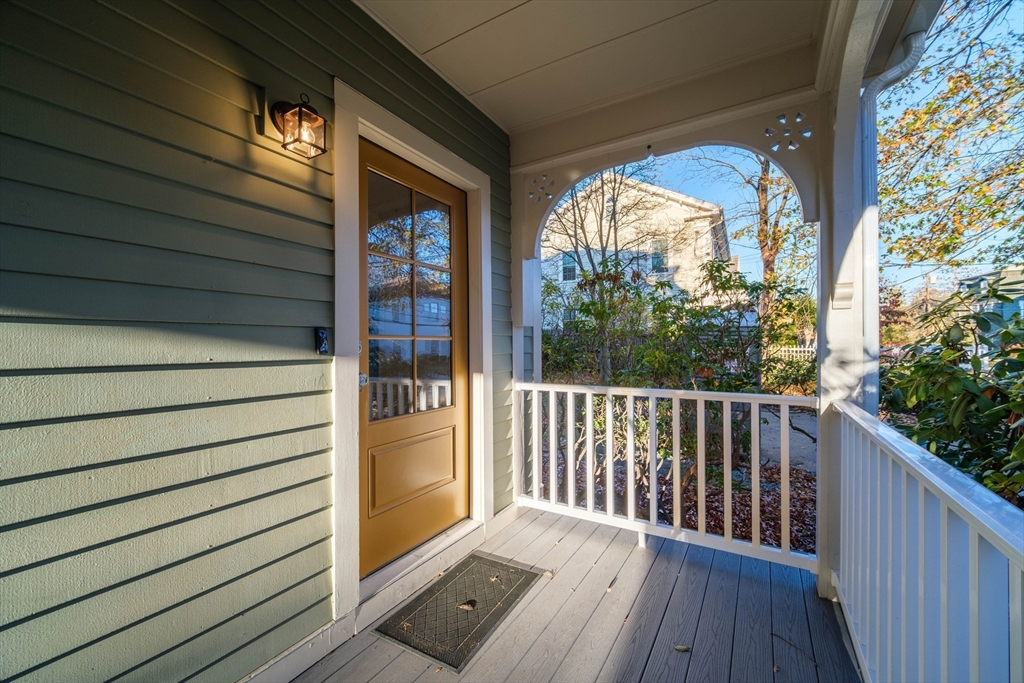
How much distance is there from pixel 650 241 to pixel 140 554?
3.22 m

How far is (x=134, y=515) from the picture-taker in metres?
1.21

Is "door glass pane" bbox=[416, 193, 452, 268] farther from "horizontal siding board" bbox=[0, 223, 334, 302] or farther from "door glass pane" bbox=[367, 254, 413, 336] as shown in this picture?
"horizontal siding board" bbox=[0, 223, 334, 302]

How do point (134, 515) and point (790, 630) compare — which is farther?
point (790, 630)

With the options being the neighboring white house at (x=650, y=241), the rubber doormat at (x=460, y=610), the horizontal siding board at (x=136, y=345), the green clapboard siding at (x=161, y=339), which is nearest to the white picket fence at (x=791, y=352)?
the neighboring white house at (x=650, y=241)

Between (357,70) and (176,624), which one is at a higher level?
(357,70)

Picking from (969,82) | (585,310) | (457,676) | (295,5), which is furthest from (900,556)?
(295,5)

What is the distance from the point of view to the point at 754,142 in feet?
7.36

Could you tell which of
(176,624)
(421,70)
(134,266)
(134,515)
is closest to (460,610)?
(176,624)

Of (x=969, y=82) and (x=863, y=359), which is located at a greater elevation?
(x=969, y=82)

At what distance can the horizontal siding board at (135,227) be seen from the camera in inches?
40.7

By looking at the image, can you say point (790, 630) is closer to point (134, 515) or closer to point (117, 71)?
point (134, 515)

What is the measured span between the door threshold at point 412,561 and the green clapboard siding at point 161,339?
0.25 meters

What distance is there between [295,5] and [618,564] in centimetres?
295

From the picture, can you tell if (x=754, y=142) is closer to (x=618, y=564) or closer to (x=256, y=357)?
(x=618, y=564)
